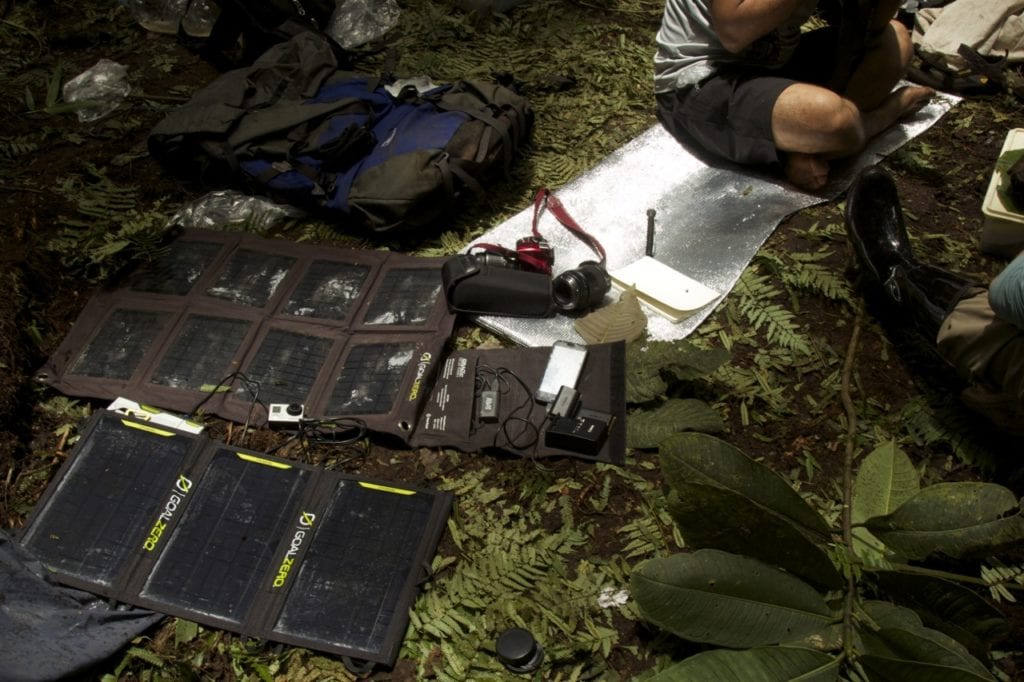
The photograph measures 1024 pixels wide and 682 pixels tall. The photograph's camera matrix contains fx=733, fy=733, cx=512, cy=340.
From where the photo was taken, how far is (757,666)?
174cm

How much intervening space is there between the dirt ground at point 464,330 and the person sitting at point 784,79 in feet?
0.94

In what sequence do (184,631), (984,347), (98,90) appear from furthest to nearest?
(98,90), (984,347), (184,631)

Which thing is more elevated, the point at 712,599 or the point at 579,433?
the point at 712,599

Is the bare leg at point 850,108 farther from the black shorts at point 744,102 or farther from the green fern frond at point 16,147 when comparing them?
the green fern frond at point 16,147

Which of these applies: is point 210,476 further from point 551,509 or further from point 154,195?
point 154,195

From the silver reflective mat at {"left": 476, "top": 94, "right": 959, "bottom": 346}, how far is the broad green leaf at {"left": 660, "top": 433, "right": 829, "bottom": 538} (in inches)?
35.9

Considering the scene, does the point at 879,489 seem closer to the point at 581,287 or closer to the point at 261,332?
the point at 581,287

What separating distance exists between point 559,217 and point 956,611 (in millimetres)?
2143

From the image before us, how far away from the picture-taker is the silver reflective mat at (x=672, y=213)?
117 inches

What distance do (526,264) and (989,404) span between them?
1.73 metres

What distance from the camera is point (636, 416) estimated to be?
Answer: 2596 mm

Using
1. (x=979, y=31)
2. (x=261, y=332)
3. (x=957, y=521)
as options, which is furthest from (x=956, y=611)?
(x=979, y=31)

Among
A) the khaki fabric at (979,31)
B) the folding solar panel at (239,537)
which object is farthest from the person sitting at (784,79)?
the folding solar panel at (239,537)

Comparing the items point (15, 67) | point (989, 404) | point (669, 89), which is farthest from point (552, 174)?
point (15, 67)
